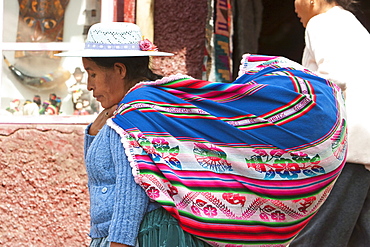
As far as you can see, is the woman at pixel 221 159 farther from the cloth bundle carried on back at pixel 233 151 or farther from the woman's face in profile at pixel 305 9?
the woman's face in profile at pixel 305 9

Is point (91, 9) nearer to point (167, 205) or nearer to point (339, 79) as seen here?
point (339, 79)

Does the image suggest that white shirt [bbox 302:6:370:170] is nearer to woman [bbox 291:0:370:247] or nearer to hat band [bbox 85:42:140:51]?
woman [bbox 291:0:370:247]

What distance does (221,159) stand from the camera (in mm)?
1981

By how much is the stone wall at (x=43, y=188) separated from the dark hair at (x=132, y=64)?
2.01 meters

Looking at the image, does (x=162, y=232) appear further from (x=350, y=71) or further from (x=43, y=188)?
(x=43, y=188)

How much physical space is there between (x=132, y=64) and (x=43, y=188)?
2.18m

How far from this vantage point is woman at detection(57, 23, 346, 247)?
6.45 ft

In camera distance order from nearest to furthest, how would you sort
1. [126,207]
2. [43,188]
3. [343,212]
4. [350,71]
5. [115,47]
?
[126,207] < [115,47] < [350,71] < [343,212] < [43,188]

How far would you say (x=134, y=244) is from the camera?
198 cm

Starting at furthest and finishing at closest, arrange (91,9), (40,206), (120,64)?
1. (91,9)
2. (40,206)
3. (120,64)

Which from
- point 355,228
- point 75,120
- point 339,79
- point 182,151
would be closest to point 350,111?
point 339,79

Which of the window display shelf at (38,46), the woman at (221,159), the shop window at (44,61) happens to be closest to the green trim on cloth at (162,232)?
the woman at (221,159)

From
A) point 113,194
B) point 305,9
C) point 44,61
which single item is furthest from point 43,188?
point 113,194

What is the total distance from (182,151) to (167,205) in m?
0.17
